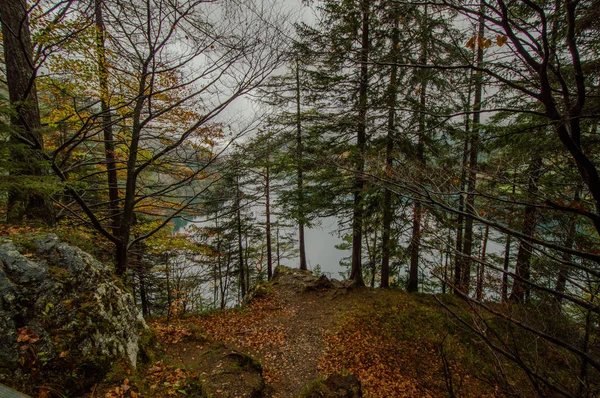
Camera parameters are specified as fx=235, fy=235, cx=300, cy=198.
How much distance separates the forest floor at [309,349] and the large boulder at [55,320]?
0.29 metres

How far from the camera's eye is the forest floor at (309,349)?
3246 mm

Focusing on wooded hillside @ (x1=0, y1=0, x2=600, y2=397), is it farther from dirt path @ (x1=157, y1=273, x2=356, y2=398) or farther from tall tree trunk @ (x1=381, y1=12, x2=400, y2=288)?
dirt path @ (x1=157, y1=273, x2=356, y2=398)

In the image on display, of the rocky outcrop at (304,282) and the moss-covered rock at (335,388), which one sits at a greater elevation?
the moss-covered rock at (335,388)

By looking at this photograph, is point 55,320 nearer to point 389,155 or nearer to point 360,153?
point 360,153

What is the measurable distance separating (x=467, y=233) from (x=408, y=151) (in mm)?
3865

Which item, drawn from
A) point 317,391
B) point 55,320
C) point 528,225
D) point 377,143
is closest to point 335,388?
point 317,391

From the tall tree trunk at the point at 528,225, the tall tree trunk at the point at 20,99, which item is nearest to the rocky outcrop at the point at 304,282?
the tall tree trunk at the point at 528,225

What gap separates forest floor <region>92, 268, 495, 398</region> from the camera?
128 inches

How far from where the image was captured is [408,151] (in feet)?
25.3

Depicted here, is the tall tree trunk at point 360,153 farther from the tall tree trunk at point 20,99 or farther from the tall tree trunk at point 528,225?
the tall tree trunk at point 20,99

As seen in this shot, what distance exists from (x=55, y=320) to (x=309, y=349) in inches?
201

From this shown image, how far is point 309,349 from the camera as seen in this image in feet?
18.8

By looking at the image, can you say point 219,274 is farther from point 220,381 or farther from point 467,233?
point 467,233

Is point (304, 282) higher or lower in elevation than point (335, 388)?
lower
